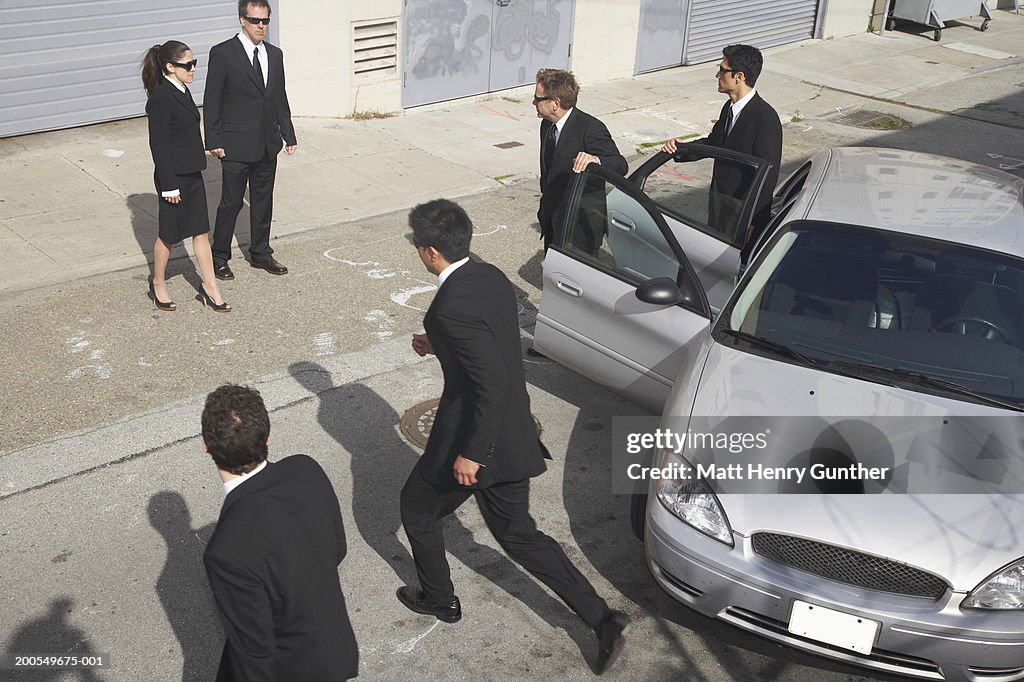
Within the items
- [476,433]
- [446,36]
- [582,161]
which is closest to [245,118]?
[582,161]

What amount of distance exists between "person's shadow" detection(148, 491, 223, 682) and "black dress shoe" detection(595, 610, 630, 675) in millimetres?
1573

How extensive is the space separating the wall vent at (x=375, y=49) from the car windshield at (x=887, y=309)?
24.9 ft

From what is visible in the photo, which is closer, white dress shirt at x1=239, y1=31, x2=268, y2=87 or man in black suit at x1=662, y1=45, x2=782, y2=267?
man in black suit at x1=662, y1=45, x2=782, y2=267

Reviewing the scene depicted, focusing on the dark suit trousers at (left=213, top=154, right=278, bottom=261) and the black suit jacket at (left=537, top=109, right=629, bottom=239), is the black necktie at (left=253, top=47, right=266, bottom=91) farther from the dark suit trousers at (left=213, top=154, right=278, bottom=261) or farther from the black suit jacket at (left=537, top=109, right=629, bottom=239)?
the black suit jacket at (left=537, top=109, right=629, bottom=239)

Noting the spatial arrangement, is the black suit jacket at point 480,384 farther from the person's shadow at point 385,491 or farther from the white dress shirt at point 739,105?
the white dress shirt at point 739,105

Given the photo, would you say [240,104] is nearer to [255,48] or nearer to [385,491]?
[255,48]

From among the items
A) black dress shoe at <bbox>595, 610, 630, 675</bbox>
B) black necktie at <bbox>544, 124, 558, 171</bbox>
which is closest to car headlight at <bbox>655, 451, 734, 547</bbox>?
black dress shoe at <bbox>595, 610, 630, 675</bbox>

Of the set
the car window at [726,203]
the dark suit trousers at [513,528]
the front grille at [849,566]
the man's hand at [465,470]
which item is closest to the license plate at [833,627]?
the front grille at [849,566]

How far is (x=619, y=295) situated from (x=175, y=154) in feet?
10.4

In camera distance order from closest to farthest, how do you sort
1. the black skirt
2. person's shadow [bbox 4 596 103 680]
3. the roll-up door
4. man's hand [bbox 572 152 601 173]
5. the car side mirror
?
person's shadow [bbox 4 596 103 680] → the car side mirror → man's hand [bbox 572 152 601 173] → the black skirt → the roll-up door

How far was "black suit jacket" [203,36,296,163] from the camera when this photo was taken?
297 inches

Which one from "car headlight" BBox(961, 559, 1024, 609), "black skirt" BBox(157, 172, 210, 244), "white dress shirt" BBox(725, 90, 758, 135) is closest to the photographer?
"car headlight" BBox(961, 559, 1024, 609)

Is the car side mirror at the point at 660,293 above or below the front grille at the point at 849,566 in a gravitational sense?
above

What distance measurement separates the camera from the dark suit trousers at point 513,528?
14.4ft
